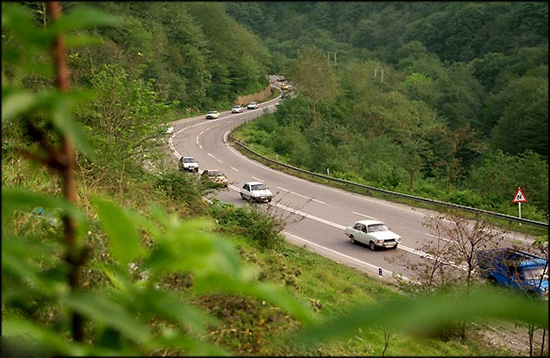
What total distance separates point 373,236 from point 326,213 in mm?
5122

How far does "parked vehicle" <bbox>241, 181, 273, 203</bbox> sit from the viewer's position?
22172 mm

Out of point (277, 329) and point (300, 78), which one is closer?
point (277, 329)

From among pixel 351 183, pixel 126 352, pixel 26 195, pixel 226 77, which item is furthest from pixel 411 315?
pixel 226 77

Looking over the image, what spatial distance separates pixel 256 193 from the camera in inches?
880

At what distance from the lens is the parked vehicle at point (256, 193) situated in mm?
22172

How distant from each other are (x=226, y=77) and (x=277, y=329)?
4357 centimetres

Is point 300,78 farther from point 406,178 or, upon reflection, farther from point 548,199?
point 548,199

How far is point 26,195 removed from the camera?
0.87 metres

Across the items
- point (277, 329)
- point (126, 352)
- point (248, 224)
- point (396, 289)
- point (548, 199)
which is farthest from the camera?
point (548, 199)

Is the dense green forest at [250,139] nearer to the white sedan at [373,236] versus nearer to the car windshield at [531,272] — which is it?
the white sedan at [373,236]

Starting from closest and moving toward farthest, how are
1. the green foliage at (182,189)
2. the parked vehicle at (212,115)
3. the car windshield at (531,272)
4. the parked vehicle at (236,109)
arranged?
1. the car windshield at (531,272)
2. the green foliage at (182,189)
3. the parked vehicle at (212,115)
4. the parked vehicle at (236,109)

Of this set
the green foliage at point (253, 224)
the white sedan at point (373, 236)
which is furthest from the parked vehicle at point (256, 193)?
the green foliage at point (253, 224)

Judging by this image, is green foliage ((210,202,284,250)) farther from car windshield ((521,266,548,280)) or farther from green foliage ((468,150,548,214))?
green foliage ((468,150,548,214))

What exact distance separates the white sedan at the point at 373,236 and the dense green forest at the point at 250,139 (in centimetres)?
250
